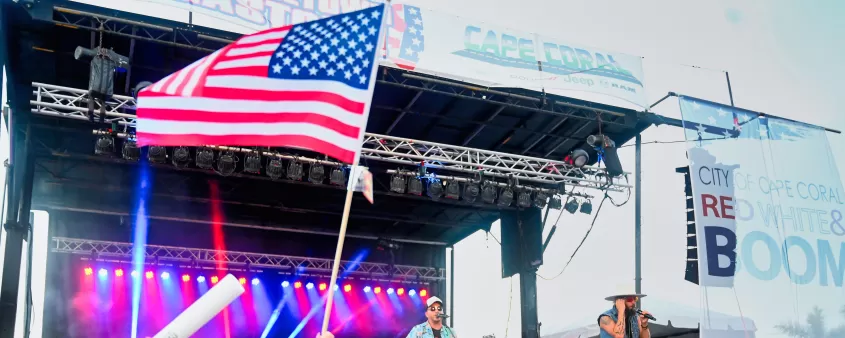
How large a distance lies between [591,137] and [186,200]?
970 cm

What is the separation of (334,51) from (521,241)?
12.0 m

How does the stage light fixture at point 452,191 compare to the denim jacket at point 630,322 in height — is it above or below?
above

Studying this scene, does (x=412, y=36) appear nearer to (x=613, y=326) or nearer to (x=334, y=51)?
(x=613, y=326)

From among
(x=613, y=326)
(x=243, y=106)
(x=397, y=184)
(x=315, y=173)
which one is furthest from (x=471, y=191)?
(x=243, y=106)

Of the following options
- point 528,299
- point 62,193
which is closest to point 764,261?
point 528,299

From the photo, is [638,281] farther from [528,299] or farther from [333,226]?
[333,226]

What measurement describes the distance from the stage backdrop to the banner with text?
2.27m

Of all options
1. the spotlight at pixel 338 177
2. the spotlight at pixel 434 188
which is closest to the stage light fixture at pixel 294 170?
the spotlight at pixel 338 177

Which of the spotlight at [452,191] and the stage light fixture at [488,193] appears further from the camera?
the stage light fixture at [488,193]

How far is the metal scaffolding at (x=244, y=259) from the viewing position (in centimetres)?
1836

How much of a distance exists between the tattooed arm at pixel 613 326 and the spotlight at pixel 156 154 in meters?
8.63

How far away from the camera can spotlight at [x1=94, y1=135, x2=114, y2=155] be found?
1271cm

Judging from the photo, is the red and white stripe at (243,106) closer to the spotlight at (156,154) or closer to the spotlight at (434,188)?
the spotlight at (156,154)

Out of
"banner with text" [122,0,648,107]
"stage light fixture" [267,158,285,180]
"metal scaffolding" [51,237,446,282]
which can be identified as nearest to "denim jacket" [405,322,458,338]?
"banner with text" [122,0,648,107]
